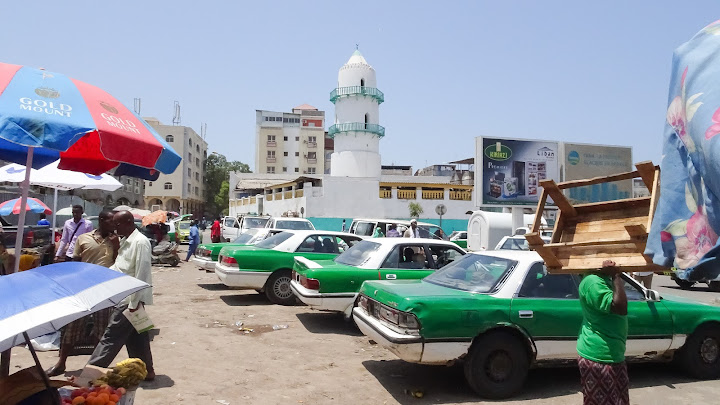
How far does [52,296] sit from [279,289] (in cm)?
754

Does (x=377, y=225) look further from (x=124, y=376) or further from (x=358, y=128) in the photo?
(x=358, y=128)

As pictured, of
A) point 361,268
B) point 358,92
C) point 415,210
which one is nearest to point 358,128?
point 358,92

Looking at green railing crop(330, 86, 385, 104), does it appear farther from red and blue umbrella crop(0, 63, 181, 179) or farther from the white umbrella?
red and blue umbrella crop(0, 63, 181, 179)

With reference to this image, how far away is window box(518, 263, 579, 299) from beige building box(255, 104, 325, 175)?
71.6m

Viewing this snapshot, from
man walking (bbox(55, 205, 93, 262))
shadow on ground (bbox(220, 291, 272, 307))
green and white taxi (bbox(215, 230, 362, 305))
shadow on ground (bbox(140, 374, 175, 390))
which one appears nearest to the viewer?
shadow on ground (bbox(140, 374, 175, 390))

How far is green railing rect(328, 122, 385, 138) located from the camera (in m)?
44.9

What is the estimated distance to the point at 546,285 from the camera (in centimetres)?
545

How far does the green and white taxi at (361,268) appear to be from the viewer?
757 centimetres

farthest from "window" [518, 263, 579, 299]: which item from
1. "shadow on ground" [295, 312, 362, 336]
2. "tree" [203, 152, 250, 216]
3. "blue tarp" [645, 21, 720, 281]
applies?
"tree" [203, 152, 250, 216]

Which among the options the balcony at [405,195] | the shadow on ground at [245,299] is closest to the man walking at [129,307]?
the shadow on ground at [245,299]

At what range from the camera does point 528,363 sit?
5.23 metres

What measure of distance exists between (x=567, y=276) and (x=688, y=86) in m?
4.15

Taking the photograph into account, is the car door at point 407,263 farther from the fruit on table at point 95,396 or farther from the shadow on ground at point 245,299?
the fruit on table at point 95,396

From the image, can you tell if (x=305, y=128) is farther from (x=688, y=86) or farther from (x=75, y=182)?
(x=688, y=86)
